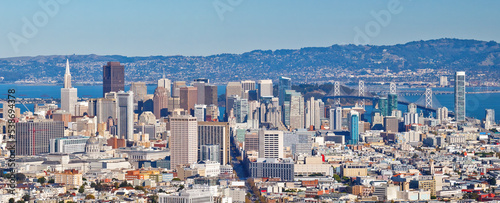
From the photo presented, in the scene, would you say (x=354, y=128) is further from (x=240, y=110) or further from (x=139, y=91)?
(x=139, y=91)

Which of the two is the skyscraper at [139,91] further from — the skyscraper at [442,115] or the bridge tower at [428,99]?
the bridge tower at [428,99]

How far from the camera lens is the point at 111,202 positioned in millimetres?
30062

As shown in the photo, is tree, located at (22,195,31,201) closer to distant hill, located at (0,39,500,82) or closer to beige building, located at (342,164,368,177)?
beige building, located at (342,164,368,177)

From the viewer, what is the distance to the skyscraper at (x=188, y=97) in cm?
7075

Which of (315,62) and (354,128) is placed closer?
(354,128)

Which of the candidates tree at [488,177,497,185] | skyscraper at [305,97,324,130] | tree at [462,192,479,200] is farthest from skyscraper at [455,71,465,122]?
tree at [462,192,479,200]

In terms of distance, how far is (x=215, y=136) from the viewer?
45500 millimetres

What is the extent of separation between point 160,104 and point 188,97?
5.99 ft

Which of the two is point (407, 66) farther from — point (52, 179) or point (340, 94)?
point (52, 179)

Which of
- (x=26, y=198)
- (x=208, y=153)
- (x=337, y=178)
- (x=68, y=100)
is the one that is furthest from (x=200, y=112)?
(x=26, y=198)

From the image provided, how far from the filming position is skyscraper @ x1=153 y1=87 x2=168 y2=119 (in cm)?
7037

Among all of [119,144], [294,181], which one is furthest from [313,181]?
[119,144]

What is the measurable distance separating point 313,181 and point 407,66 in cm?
8216

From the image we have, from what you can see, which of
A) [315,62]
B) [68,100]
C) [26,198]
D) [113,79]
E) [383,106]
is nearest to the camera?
[26,198]
